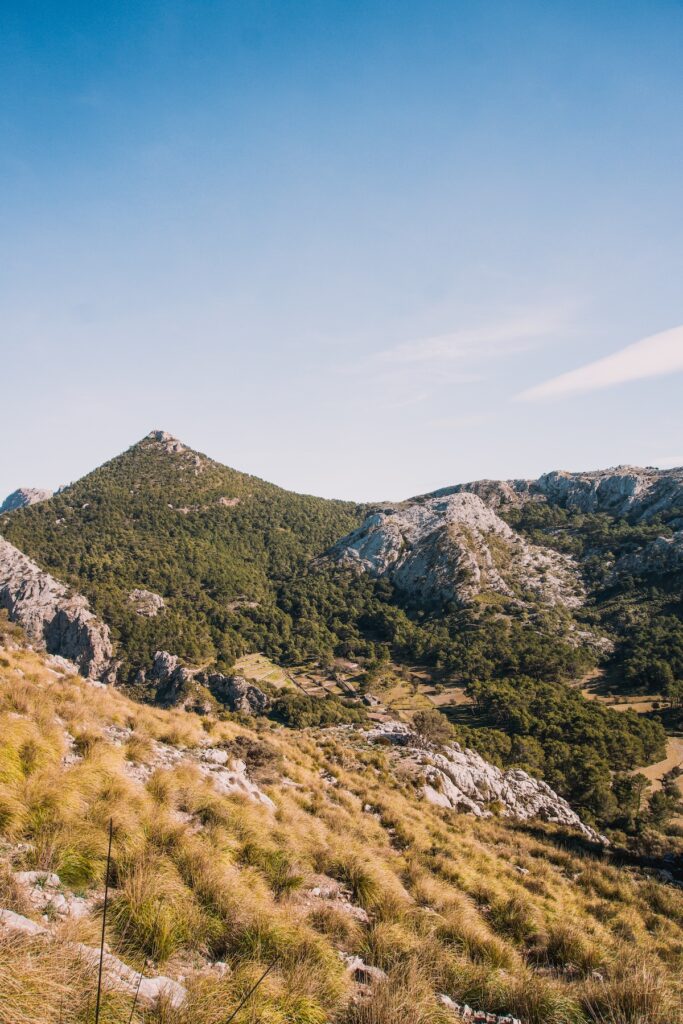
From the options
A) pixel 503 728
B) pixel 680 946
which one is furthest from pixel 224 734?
pixel 503 728

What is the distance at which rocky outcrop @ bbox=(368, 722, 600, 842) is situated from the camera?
876 inches

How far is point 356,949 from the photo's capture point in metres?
6.25

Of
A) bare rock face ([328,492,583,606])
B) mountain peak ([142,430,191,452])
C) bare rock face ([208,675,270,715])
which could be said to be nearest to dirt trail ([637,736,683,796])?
bare rock face ([328,492,583,606])

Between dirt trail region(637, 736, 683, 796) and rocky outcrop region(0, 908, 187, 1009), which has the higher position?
rocky outcrop region(0, 908, 187, 1009)

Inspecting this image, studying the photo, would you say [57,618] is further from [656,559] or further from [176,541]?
[656,559]


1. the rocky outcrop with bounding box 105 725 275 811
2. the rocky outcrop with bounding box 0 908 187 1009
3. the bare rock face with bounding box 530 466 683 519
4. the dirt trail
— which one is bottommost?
the dirt trail

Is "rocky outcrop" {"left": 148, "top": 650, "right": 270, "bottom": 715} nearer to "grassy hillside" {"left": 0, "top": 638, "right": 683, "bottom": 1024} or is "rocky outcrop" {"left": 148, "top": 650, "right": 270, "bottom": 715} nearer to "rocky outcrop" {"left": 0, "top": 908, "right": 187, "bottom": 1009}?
"grassy hillside" {"left": 0, "top": 638, "right": 683, "bottom": 1024}

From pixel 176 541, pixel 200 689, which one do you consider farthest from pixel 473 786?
pixel 176 541

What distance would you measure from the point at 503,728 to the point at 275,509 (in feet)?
380

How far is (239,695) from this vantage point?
241 ft

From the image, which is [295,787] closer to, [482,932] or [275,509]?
[482,932]

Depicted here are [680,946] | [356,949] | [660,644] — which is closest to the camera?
[356,949]

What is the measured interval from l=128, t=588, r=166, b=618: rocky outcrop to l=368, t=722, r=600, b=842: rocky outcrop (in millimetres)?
83748

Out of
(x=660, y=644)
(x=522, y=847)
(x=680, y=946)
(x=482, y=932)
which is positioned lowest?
(x=660, y=644)
